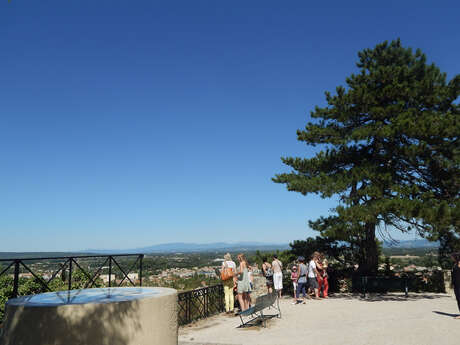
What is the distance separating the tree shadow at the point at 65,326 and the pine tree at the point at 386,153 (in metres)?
9.34

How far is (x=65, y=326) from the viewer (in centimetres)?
430

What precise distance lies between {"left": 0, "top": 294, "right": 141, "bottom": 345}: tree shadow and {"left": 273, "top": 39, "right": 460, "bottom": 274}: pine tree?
934cm

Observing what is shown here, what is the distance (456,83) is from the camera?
45.3ft

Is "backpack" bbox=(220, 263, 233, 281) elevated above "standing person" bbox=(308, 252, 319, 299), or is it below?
above

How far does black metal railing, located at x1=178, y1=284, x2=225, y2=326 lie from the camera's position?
9.58 meters

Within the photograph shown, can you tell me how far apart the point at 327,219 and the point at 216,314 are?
18.9 ft

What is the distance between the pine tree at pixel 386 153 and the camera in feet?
39.3

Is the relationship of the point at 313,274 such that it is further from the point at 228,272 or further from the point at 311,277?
the point at 228,272

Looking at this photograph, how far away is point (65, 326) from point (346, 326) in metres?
6.29

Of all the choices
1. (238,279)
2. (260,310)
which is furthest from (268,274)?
(260,310)

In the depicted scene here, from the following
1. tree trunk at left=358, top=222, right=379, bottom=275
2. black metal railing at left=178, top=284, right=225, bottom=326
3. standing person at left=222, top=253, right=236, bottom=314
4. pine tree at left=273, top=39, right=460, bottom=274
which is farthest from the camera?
tree trunk at left=358, top=222, right=379, bottom=275

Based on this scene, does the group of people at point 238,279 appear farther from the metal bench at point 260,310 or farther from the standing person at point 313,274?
the standing person at point 313,274

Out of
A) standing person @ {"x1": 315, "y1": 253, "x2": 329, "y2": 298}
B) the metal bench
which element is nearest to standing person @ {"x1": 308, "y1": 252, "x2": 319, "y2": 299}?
standing person @ {"x1": 315, "y1": 253, "x2": 329, "y2": 298}

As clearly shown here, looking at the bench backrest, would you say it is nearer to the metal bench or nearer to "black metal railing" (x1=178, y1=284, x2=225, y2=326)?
the metal bench
